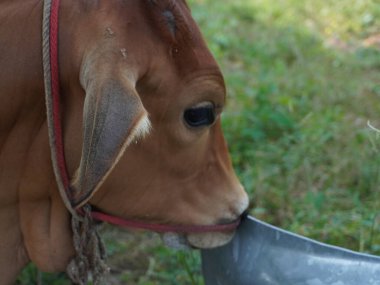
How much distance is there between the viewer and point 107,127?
207cm

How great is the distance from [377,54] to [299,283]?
9.65 ft

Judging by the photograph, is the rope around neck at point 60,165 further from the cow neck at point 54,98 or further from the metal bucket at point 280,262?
the metal bucket at point 280,262

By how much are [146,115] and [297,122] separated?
2.32 m

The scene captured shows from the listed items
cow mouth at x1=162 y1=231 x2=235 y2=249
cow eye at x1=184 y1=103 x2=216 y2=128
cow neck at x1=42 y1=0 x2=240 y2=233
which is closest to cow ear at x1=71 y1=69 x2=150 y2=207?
cow neck at x1=42 y1=0 x2=240 y2=233

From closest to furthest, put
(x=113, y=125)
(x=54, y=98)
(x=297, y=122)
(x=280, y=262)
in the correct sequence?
1. (x=113, y=125)
2. (x=54, y=98)
3. (x=280, y=262)
4. (x=297, y=122)

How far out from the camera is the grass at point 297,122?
3477mm

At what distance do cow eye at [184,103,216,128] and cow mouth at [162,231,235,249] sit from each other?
392 mm

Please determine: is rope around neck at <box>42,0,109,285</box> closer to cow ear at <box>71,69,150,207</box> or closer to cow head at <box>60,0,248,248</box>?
cow head at <box>60,0,248,248</box>

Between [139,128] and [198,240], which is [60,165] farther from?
[198,240]

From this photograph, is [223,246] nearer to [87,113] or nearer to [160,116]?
[160,116]

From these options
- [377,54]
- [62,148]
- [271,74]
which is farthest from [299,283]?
[377,54]

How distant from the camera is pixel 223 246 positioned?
280 centimetres

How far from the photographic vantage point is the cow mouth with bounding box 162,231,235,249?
2.72 meters

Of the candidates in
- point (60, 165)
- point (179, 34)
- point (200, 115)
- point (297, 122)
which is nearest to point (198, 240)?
point (200, 115)
